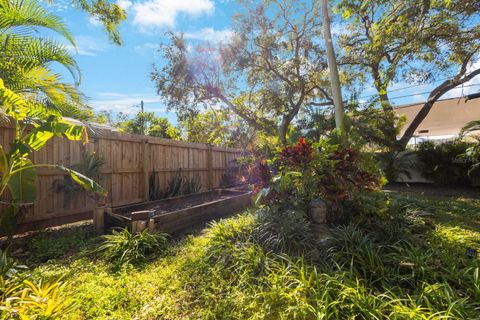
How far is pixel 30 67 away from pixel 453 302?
5368 mm

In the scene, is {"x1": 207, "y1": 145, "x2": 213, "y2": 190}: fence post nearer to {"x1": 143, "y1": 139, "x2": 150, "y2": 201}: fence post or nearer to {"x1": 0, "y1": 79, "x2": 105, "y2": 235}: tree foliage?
{"x1": 143, "y1": 139, "x2": 150, "y2": 201}: fence post

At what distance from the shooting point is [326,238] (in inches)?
110

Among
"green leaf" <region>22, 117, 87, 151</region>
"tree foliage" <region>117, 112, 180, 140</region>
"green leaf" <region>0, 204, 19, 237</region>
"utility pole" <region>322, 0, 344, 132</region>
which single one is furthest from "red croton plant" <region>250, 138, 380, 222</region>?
"tree foliage" <region>117, 112, 180, 140</region>

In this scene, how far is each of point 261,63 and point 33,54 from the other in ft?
28.2

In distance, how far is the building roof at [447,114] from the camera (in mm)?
9867

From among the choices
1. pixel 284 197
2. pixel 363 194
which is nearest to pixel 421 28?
pixel 363 194

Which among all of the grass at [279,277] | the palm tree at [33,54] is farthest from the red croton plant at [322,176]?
the palm tree at [33,54]

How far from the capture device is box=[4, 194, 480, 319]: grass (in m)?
1.83

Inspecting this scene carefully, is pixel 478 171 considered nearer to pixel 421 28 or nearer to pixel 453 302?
pixel 421 28

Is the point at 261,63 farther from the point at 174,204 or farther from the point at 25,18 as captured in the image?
the point at 25,18

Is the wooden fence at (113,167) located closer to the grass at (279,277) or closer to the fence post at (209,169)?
the fence post at (209,169)

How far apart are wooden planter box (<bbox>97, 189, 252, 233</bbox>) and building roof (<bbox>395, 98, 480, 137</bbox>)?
10164mm

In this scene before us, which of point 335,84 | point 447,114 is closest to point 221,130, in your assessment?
point 335,84

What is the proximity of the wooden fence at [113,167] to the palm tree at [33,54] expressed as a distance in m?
1.01
